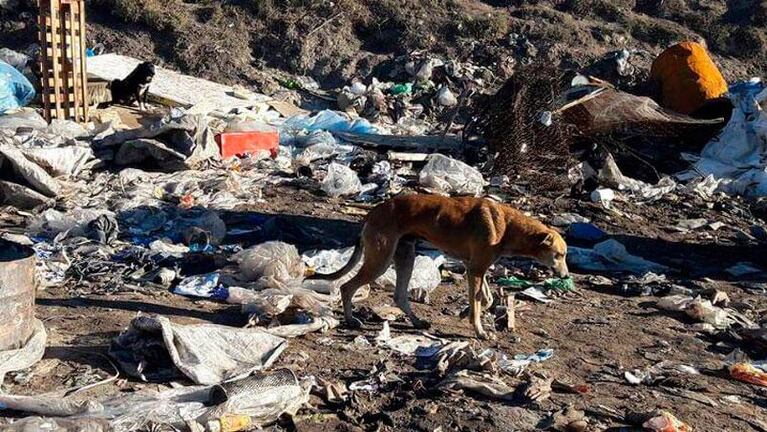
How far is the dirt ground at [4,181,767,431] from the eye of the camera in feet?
16.4

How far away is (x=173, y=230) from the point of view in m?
8.77

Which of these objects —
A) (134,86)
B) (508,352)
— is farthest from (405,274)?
(134,86)

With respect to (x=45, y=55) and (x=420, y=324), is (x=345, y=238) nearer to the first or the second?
(x=420, y=324)

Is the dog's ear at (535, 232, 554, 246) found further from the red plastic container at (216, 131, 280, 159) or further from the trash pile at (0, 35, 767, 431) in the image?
the red plastic container at (216, 131, 280, 159)

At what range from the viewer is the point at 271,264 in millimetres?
7055

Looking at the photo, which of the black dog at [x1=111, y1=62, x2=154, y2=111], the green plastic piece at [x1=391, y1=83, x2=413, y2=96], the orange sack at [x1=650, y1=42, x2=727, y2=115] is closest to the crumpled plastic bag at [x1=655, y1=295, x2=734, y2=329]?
the orange sack at [x1=650, y1=42, x2=727, y2=115]

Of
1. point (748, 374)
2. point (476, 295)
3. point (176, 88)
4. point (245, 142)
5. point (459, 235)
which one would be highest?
point (459, 235)

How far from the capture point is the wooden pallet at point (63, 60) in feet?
42.8

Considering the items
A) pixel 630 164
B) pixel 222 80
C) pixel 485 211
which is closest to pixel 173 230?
pixel 485 211

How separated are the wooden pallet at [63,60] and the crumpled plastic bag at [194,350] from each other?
8.58 meters

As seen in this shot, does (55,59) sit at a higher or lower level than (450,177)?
higher

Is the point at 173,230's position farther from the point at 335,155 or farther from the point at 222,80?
the point at 222,80

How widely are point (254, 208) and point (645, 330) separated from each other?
460cm

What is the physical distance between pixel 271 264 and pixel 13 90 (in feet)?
26.6
